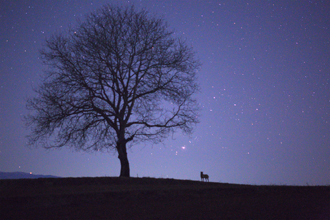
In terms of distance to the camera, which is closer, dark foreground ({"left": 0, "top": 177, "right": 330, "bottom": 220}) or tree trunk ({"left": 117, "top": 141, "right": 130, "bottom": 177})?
dark foreground ({"left": 0, "top": 177, "right": 330, "bottom": 220})

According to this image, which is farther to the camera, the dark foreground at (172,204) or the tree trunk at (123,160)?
the tree trunk at (123,160)

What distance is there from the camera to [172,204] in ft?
28.9

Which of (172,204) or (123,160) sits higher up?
(123,160)

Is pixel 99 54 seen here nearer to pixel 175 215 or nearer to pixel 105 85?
pixel 105 85

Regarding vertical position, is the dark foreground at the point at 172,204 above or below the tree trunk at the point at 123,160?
below

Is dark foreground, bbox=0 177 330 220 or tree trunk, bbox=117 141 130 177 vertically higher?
tree trunk, bbox=117 141 130 177

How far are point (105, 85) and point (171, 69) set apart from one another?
14.0 ft

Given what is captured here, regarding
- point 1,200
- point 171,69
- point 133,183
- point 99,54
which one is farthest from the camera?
point 171,69

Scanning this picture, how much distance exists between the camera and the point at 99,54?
16.8m

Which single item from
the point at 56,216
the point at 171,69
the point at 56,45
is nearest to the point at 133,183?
the point at 56,216

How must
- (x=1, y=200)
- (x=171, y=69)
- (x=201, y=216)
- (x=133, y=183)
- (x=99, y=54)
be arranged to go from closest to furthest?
(x=201, y=216)
(x=1, y=200)
(x=133, y=183)
(x=99, y=54)
(x=171, y=69)

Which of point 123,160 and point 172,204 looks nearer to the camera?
point 172,204

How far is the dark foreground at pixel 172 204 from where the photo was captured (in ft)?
24.1

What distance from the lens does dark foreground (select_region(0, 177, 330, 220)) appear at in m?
7.36
